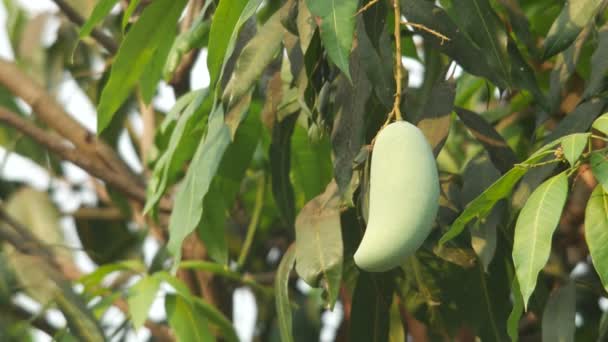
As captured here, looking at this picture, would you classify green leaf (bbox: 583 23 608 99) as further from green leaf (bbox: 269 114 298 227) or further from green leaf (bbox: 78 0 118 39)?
green leaf (bbox: 78 0 118 39)

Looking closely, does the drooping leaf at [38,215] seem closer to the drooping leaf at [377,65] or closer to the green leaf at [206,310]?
the green leaf at [206,310]

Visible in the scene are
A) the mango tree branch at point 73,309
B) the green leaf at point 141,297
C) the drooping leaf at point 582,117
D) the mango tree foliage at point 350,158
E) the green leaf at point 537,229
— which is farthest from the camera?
the green leaf at point 141,297

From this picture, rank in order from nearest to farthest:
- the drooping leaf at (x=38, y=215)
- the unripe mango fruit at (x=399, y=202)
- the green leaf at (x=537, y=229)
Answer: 1. the unripe mango fruit at (x=399, y=202)
2. the green leaf at (x=537, y=229)
3. the drooping leaf at (x=38, y=215)

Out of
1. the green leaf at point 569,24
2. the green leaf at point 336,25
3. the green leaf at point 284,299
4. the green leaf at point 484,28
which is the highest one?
the green leaf at point 336,25

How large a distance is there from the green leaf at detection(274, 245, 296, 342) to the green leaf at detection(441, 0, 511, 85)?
0.26 m

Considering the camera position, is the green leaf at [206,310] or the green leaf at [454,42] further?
the green leaf at [206,310]

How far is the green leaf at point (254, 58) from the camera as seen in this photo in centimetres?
102

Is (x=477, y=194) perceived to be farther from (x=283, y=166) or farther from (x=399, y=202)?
(x=399, y=202)

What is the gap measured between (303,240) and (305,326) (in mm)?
789

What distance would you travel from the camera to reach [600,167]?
0.88 metres

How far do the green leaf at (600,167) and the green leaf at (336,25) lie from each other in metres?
0.18

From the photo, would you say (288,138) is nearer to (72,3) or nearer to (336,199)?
(336,199)

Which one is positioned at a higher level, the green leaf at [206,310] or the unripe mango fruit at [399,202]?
the unripe mango fruit at [399,202]

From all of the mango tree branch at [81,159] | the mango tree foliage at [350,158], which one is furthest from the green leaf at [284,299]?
the mango tree branch at [81,159]
